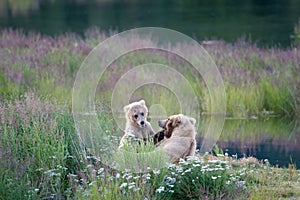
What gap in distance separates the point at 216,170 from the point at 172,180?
0.53 metres

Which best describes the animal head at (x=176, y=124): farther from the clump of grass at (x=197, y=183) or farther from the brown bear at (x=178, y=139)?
the clump of grass at (x=197, y=183)

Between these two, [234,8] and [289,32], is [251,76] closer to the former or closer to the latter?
[289,32]

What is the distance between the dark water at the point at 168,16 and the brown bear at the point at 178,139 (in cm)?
1546

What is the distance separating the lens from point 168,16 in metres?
31.3

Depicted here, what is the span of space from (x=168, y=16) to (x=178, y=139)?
23.3 m

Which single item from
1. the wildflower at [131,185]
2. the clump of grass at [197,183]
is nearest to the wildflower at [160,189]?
the clump of grass at [197,183]

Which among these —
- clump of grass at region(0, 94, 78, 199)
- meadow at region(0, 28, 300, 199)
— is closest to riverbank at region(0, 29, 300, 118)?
meadow at region(0, 28, 300, 199)

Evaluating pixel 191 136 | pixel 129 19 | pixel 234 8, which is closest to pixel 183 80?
pixel 191 136

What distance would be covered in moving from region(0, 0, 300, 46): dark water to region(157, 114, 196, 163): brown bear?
15455 millimetres

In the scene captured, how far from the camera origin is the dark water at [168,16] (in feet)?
89.4

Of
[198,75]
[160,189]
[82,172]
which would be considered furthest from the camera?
[198,75]

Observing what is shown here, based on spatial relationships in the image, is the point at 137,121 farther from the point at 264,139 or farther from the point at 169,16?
the point at 169,16

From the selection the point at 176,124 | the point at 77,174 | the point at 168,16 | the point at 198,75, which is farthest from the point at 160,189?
the point at 168,16

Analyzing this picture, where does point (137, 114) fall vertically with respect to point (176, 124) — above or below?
above
